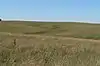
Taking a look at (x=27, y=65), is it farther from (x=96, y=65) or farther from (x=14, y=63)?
(x=96, y=65)

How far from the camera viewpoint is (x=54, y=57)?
20.1 feet

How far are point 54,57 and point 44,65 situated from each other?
0.37 meters

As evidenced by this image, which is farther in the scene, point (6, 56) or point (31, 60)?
point (6, 56)

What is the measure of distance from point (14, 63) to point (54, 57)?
81cm

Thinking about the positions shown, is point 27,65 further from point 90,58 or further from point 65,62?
point 90,58

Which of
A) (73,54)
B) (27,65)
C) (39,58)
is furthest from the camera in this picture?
(73,54)

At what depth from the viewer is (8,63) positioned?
18.6 ft

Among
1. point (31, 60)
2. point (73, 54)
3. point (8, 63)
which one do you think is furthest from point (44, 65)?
point (73, 54)

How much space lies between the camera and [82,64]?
5.86 metres

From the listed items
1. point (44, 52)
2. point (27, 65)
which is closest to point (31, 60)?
point (27, 65)

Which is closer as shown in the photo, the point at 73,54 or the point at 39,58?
the point at 39,58

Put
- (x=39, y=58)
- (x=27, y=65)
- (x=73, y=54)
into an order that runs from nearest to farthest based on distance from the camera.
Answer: (x=27, y=65) → (x=39, y=58) → (x=73, y=54)

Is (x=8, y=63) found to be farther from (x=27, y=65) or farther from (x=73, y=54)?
(x=73, y=54)

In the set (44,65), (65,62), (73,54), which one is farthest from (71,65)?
(73,54)
